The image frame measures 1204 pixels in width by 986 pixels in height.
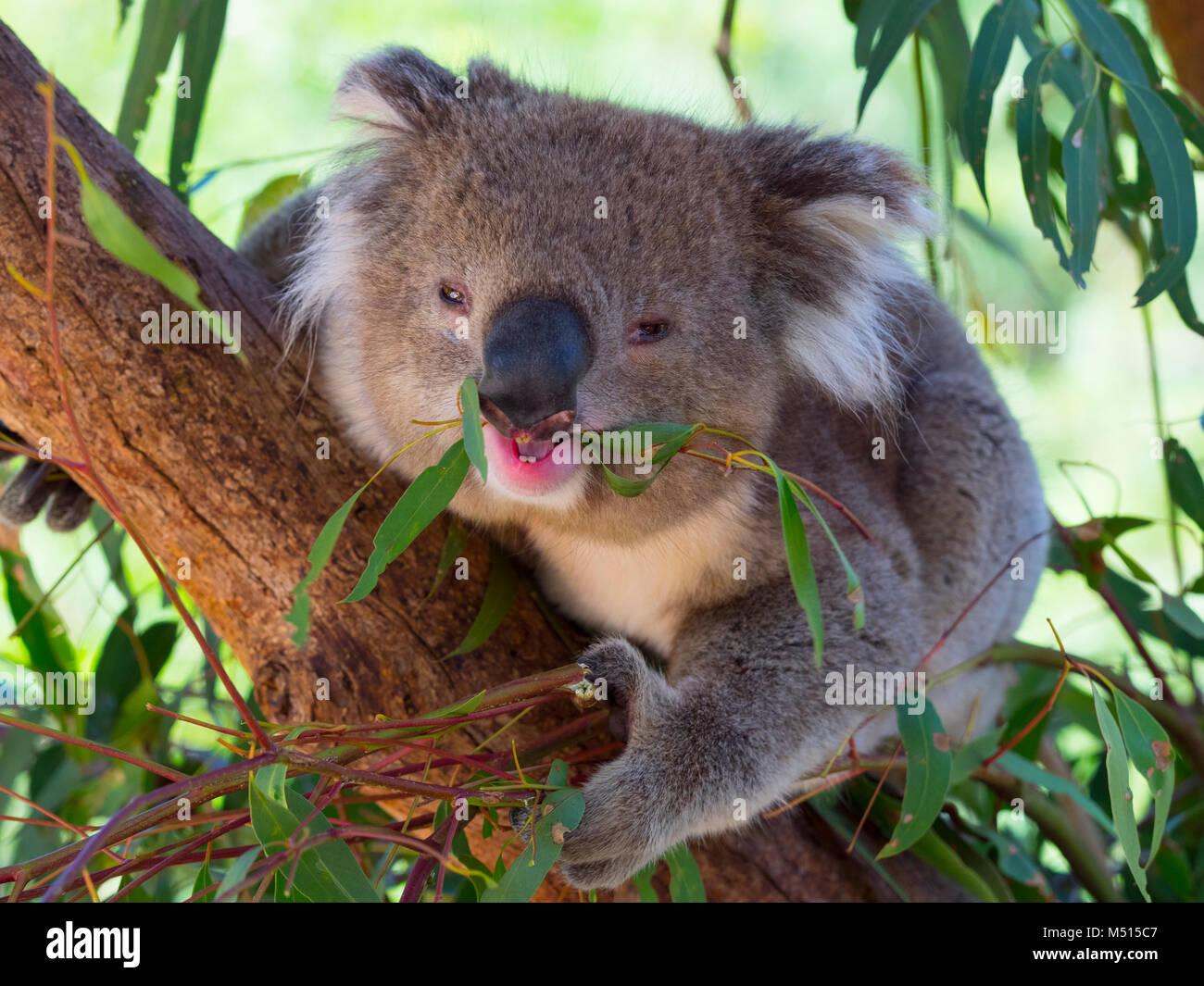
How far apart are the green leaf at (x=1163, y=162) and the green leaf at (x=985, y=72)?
0.20 meters

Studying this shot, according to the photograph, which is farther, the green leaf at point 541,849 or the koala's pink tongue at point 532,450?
the koala's pink tongue at point 532,450

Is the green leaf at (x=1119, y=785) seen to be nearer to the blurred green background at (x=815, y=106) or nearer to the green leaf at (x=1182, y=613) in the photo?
the green leaf at (x=1182, y=613)

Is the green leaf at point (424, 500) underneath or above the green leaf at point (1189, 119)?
underneath

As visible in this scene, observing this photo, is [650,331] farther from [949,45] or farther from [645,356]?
[949,45]

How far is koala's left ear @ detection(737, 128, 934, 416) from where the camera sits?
198cm

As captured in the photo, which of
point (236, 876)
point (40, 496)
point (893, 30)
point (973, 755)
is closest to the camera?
point (236, 876)

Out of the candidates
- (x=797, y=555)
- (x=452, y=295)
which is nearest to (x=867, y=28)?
(x=452, y=295)

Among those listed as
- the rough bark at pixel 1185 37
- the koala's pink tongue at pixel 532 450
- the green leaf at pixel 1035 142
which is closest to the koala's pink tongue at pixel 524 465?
the koala's pink tongue at pixel 532 450

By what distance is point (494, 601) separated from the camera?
82.0 inches

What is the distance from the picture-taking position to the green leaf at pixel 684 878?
1911mm

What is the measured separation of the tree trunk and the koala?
6.3 inches

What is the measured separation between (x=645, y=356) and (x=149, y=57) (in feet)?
4.32
